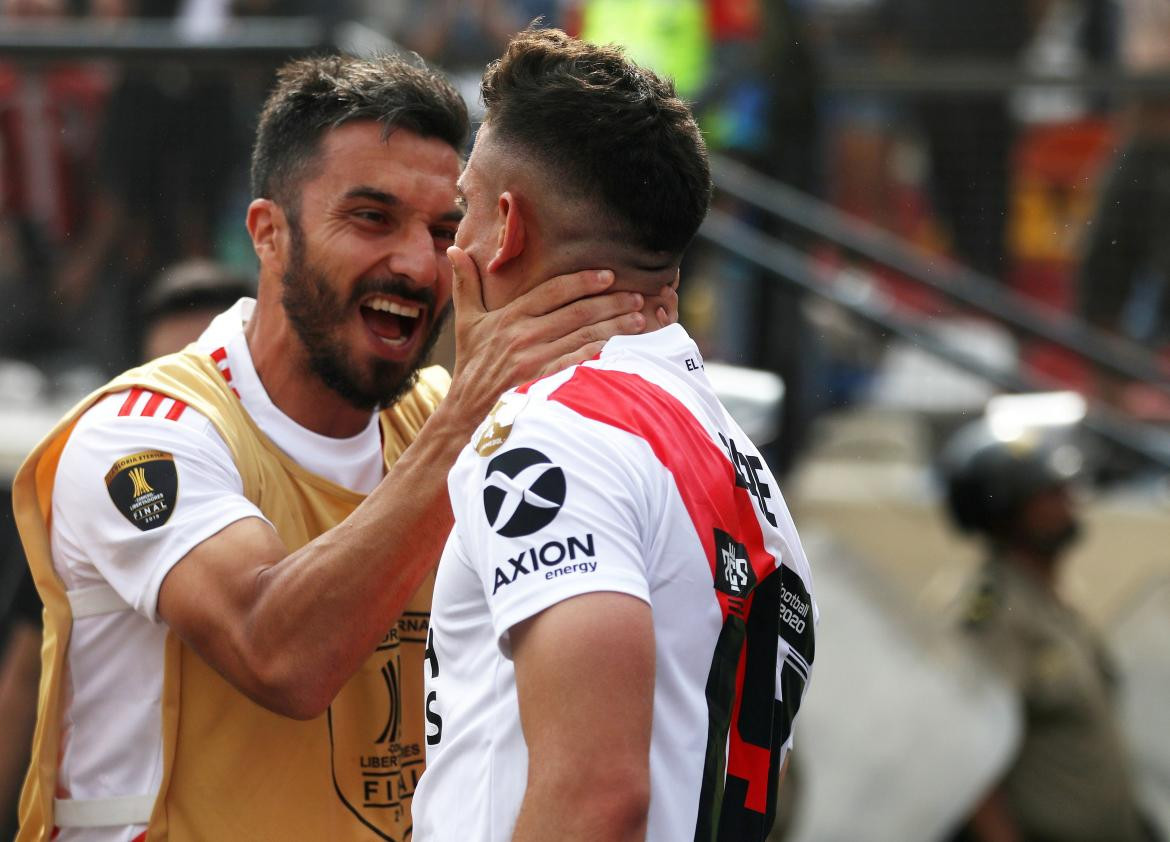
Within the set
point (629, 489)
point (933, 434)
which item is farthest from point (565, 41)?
point (933, 434)

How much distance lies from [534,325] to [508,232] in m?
0.14

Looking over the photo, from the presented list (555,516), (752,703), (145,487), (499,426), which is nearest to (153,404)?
(145,487)

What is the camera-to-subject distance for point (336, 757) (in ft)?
9.61

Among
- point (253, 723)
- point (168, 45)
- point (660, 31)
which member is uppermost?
point (660, 31)

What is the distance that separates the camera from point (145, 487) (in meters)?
2.72

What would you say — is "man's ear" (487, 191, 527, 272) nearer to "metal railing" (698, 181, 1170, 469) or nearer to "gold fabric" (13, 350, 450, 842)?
"gold fabric" (13, 350, 450, 842)

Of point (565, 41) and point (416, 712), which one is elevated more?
point (565, 41)

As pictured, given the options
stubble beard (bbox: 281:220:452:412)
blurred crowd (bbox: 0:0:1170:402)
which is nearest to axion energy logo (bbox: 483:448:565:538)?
stubble beard (bbox: 281:220:452:412)

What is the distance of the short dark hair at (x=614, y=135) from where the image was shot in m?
2.25

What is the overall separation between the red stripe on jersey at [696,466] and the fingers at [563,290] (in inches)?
5.4

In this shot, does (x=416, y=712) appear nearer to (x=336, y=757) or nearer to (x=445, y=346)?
(x=336, y=757)

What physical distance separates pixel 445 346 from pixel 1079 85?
4.39 meters

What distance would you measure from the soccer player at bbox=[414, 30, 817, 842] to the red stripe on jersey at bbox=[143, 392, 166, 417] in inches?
30.0

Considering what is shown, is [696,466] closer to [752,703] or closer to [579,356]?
[579,356]
